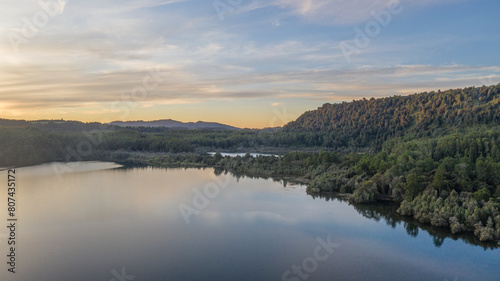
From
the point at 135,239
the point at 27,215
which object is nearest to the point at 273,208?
the point at 135,239

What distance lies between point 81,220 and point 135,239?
6.43 m

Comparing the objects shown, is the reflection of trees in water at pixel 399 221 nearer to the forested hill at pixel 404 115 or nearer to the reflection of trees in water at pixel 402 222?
the reflection of trees in water at pixel 402 222

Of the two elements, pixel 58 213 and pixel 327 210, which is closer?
pixel 58 213

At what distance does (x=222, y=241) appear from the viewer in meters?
22.9

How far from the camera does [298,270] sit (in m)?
18.8

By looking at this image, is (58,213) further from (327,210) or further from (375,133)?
(375,133)

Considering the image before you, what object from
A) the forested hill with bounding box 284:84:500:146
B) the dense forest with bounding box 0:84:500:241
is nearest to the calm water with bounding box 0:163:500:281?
the dense forest with bounding box 0:84:500:241

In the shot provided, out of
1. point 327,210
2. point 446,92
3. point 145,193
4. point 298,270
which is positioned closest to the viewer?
point 298,270

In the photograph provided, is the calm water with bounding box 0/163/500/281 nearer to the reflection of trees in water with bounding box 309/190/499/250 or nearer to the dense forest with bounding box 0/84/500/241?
the reflection of trees in water with bounding box 309/190/499/250

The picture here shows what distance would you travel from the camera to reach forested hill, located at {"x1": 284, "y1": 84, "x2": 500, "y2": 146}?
59.2 m

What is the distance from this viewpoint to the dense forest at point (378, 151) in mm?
28531

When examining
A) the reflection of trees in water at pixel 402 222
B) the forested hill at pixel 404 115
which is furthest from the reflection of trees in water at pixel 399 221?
the forested hill at pixel 404 115

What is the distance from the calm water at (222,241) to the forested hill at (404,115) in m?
37.4

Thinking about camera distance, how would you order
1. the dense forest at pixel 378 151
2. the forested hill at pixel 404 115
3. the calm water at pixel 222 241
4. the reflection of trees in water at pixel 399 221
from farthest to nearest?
1. the forested hill at pixel 404 115
2. the dense forest at pixel 378 151
3. the reflection of trees in water at pixel 399 221
4. the calm water at pixel 222 241
